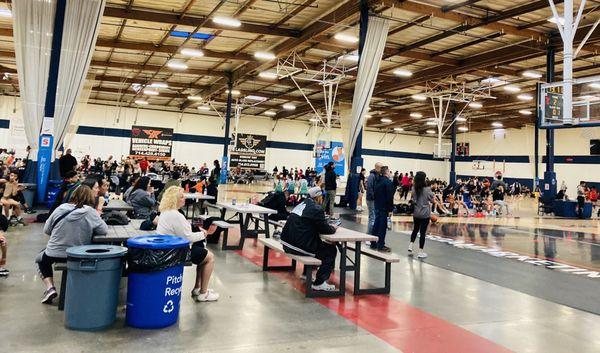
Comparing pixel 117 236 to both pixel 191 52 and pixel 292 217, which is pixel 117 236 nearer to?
pixel 292 217

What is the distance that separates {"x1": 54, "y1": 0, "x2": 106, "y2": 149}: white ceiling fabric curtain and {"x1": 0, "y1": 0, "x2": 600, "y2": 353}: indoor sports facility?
5 centimetres

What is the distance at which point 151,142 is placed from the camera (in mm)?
33000

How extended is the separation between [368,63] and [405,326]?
1111 centimetres

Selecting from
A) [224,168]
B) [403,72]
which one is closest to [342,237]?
[403,72]

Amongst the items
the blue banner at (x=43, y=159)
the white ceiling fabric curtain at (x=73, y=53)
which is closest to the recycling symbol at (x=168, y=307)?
the blue banner at (x=43, y=159)

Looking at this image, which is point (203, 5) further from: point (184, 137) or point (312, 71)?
point (184, 137)

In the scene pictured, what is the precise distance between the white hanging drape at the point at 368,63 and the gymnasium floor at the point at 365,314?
747 cm

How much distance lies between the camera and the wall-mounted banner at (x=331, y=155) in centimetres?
2086

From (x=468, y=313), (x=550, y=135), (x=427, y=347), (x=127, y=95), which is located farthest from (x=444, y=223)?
(x=127, y=95)

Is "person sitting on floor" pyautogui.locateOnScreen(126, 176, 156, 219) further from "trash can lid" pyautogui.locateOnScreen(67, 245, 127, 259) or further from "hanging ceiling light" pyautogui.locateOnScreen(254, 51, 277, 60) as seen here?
"hanging ceiling light" pyautogui.locateOnScreen(254, 51, 277, 60)

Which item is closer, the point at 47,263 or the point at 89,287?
the point at 89,287

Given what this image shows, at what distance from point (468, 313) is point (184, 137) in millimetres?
32503

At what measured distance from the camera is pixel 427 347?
350 centimetres

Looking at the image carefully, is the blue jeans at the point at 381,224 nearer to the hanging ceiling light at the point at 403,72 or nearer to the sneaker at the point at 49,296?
the sneaker at the point at 49,296
